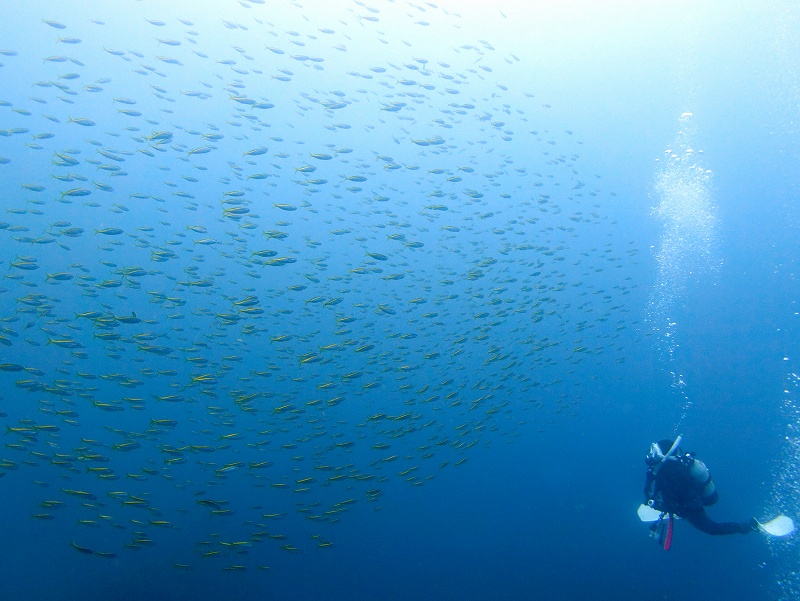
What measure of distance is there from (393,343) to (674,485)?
22388mm

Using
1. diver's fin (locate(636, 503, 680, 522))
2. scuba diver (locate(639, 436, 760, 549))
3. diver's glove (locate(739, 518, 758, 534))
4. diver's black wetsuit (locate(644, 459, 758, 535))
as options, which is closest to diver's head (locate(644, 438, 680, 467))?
scuba diver (locate(639, 436, 760, 549))

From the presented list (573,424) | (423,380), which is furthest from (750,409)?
(423,380)

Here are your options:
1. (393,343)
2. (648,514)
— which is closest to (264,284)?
(393,343)

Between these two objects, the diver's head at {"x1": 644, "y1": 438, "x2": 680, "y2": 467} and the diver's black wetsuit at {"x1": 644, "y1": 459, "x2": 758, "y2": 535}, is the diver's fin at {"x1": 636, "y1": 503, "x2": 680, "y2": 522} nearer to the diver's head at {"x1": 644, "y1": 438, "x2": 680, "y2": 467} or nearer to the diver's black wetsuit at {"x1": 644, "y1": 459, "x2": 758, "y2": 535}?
the diver's black wetsuit at {"x1": 644, "y1": 459, "x2": 758, "y2": 535}

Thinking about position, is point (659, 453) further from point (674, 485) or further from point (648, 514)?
point (648, 514)

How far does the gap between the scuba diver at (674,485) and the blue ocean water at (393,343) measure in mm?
3854

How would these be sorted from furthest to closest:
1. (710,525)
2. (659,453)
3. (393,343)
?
(393,343)
(710,525)
(659,453)

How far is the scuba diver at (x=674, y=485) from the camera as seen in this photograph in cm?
781

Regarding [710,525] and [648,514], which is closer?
[710,525]

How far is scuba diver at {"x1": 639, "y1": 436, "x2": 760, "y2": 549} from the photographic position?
781 centimetres

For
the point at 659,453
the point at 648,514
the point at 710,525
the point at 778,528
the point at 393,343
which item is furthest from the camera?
the point at 393,343

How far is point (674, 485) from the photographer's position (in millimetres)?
7926

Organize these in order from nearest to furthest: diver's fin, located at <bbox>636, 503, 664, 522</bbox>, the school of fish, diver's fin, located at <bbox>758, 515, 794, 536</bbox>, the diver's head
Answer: the diver's head < diver's fin, located at <bbox>636, 503, 664, 522</bbox> < diver's fin, located at <bbox>758, 515, 794, 536</bbox> < the school of fish

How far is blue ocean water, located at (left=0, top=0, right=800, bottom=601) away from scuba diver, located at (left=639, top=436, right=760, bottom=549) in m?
3.85
